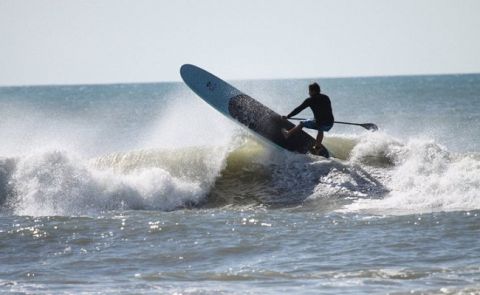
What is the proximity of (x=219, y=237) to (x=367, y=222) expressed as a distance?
2135 millimetres

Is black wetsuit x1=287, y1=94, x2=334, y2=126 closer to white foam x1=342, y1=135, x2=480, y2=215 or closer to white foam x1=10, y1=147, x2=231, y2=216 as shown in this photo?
white foam x1=342, y1=135, x2=480, y2=215

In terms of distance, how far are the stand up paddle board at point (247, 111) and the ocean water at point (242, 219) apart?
264mm

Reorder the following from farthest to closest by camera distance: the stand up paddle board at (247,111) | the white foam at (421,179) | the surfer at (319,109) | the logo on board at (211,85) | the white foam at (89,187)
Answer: the logo on board at (211,85)
the stand up paddle board at (247,111)
the surfer at (319,109)
the white foam at (89,187)
the white foam at (421,179)

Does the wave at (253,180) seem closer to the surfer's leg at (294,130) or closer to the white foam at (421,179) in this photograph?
the white foam at (421,179)

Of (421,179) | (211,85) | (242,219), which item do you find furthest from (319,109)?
(242,219)

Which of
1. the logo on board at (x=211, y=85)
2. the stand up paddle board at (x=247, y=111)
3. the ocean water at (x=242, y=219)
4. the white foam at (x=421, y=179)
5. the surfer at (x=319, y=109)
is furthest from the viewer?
the logo on board at (x=211, y=85)

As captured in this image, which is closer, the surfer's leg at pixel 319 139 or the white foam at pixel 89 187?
the white foam at pixel 89 187

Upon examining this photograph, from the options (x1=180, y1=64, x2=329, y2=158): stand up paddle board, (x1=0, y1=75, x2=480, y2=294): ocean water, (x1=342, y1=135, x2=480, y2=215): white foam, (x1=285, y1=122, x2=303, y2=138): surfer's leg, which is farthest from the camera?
(x1=180, y1=64, x2=329, y2=158): stand up paddle board

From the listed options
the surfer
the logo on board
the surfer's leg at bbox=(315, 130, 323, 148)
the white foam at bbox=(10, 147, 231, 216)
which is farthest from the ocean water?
the logo on board

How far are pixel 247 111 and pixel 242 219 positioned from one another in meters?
3.72

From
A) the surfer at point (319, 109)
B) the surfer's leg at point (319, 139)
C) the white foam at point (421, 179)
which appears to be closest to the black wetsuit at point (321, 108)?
the surfer at point (319, 109)

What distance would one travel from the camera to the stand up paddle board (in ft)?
50.1

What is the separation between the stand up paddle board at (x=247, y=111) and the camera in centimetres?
1527

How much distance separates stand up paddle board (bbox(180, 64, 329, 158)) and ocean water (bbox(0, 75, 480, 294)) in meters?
0.26
